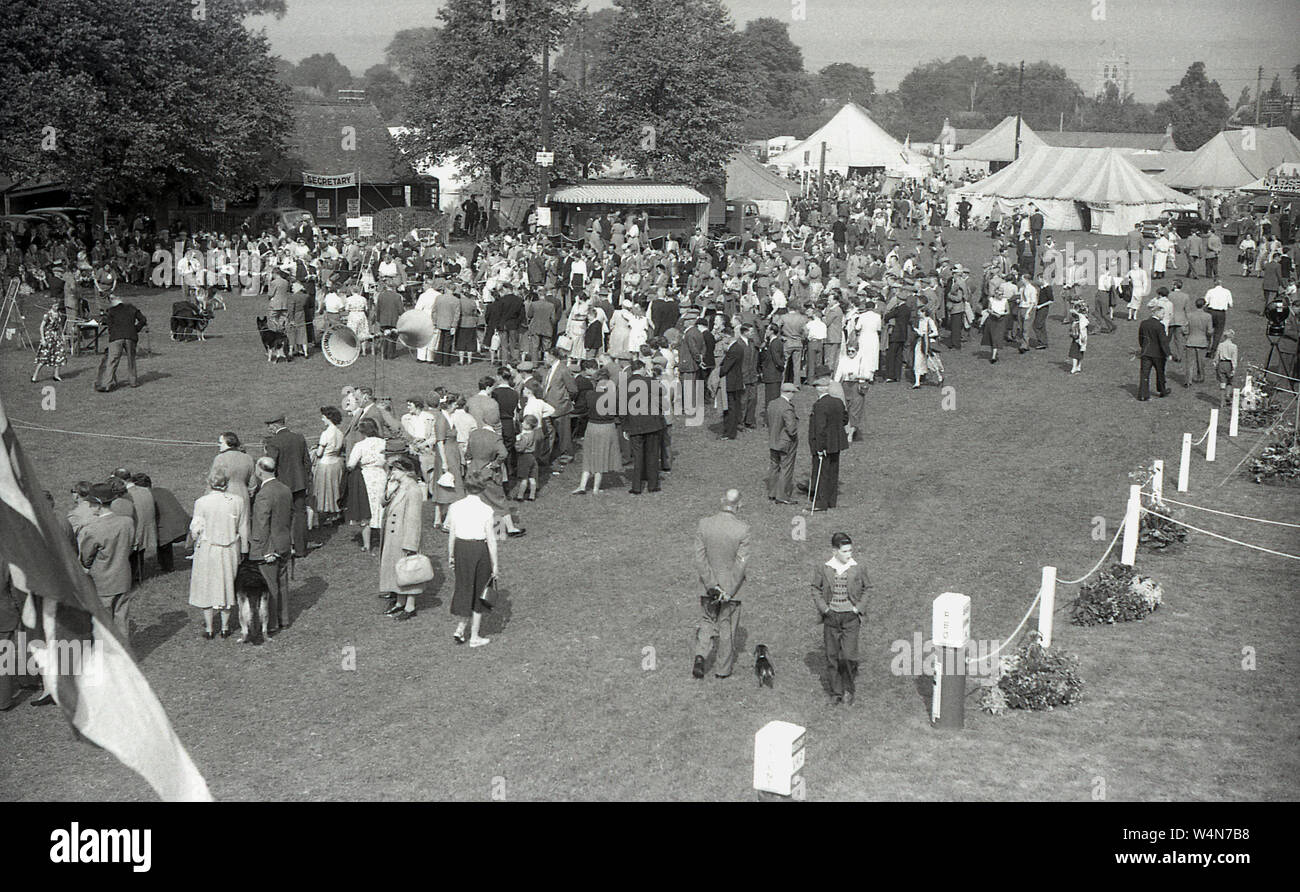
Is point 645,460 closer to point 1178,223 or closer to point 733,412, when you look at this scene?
point 733,412

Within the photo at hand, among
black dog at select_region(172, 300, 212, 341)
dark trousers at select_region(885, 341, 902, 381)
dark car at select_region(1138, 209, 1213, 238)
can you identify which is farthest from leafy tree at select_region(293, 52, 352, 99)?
dark trousers at select_region(885, 341, 902, 381)

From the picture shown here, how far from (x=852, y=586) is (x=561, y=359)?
826 cm

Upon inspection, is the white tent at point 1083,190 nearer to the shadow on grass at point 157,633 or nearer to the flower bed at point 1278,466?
the flower bed at point 1278,466

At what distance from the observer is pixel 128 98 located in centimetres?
3519

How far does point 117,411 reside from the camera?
70.8 feet

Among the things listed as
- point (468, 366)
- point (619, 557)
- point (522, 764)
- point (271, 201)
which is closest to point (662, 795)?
point (522, 764)

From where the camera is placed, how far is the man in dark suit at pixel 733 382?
20.2 m

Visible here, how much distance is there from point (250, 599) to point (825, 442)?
733 centimetres

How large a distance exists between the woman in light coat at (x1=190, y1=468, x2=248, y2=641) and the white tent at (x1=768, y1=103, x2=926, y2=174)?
5600cm

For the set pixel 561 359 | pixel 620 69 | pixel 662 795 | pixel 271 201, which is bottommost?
pixel 662 795

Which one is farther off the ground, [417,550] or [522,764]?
[417,550]

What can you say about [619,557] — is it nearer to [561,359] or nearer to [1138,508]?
[561,359]

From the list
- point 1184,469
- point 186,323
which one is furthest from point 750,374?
point 186,323

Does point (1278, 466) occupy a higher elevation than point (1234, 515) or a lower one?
higher
